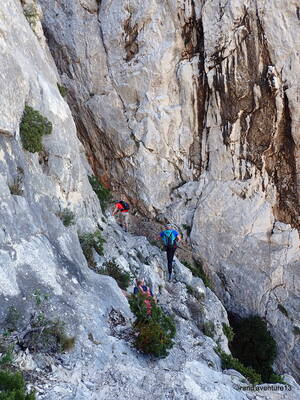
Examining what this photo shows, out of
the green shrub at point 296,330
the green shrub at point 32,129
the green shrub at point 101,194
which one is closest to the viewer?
the green shrub at point 32,129

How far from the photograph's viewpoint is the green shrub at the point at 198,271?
17469 mm

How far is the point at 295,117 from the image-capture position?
17.9 metres

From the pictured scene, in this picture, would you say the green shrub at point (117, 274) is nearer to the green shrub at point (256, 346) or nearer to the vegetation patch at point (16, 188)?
the vegetation patch at point (16, 188)

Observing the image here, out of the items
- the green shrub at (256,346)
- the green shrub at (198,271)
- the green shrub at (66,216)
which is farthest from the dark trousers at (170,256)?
the green shrub at (256,346)

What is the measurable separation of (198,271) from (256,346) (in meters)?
4.56

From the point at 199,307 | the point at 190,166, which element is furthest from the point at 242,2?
the point at 199,307

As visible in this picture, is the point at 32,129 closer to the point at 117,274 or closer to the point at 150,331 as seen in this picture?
the point at 117,274

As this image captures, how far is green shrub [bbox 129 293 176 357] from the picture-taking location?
24.1 ft

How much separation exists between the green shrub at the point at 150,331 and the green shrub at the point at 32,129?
5.54 metres

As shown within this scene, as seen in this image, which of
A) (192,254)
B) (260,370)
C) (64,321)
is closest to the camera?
(64,321)

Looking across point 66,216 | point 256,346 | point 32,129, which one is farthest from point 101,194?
point 256,346

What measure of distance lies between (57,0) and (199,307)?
18.9 meters

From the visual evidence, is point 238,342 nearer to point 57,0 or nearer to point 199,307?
point 199,307

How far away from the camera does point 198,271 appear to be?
713 inches
